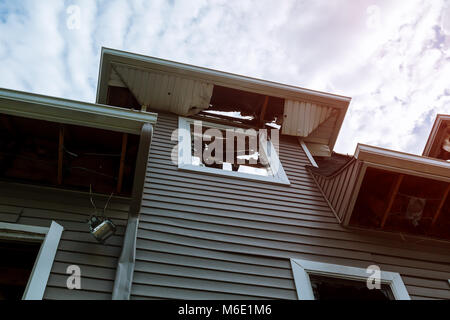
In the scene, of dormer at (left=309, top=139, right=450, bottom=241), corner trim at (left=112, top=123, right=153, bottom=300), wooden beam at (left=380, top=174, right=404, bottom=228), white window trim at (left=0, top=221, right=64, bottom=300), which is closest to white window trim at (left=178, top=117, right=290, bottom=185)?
dormer at (left=309, top=139, right=450, bottom=241)

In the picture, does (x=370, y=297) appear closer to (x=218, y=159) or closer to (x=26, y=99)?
(x=218, y=159)

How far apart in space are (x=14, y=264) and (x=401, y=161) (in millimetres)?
4344

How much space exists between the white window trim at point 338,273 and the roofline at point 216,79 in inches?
143

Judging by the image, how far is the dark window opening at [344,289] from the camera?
3.49 meters

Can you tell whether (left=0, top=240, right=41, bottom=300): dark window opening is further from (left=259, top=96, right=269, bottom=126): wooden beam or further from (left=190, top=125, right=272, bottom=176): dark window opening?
(left=259, top=96, right=269, bottom=126): wooden beam

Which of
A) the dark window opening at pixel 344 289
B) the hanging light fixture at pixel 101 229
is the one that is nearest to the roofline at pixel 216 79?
the hanging light fixture at pixel 101 229

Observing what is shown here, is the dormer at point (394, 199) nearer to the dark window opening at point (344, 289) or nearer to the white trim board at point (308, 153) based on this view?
the dark window opening at point (344, 289)

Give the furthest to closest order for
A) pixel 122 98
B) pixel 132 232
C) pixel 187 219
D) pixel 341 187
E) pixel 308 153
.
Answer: pixel 122 98 → pixel 308 153 → pixel 341 187 → pixel 187 219 → pixel 132 232

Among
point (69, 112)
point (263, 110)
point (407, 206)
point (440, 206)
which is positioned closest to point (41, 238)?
point (69, 112)

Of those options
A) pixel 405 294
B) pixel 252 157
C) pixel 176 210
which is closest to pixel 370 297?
pixel 405 294

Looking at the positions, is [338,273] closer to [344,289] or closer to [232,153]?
[344,289]

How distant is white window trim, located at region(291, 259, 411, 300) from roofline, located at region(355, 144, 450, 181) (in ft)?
4.04

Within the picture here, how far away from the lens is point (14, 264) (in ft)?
10.6

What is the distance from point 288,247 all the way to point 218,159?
2354 millimetres
